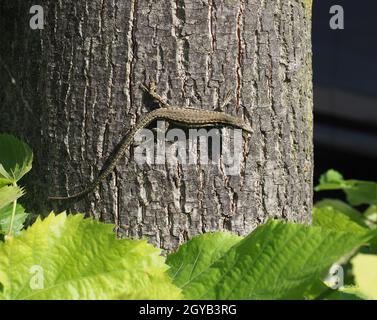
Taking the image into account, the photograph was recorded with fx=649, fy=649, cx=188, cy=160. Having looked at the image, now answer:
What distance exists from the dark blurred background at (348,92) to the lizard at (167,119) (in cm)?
560

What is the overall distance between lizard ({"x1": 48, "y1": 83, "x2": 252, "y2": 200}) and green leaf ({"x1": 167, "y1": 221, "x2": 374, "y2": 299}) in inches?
22.4

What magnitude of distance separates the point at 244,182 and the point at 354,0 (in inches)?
243

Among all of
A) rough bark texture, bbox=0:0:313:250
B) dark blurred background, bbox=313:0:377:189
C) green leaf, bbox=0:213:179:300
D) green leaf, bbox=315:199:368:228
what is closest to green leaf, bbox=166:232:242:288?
green leaf, bbox=0:213:179:300

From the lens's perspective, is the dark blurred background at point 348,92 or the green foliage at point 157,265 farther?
the dark blurred background at point 348,92

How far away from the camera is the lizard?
4.79ft

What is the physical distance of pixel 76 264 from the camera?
83 centimetres

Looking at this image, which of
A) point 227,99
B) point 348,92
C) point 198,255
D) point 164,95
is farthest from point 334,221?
point 348,92

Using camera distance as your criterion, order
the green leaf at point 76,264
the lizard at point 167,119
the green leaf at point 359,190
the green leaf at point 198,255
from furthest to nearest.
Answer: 1. the green leaf at point 359,190
2. the lizard at point 167,119
3. the green leaf at point 198,255
4. the green leaf at point 76,264

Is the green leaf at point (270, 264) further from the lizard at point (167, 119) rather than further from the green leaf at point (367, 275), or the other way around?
the lizard at point (167, 119)

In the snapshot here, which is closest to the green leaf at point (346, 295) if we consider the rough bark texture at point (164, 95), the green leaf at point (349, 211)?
the rough bark texture at point (164, 95)

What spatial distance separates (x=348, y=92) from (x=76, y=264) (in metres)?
6.85

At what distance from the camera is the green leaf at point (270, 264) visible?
72 cm

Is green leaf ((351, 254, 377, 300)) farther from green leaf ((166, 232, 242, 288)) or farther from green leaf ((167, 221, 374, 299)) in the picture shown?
green leaf ((166, 232, 242, 288))

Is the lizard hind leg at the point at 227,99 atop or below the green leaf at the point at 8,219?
atop
